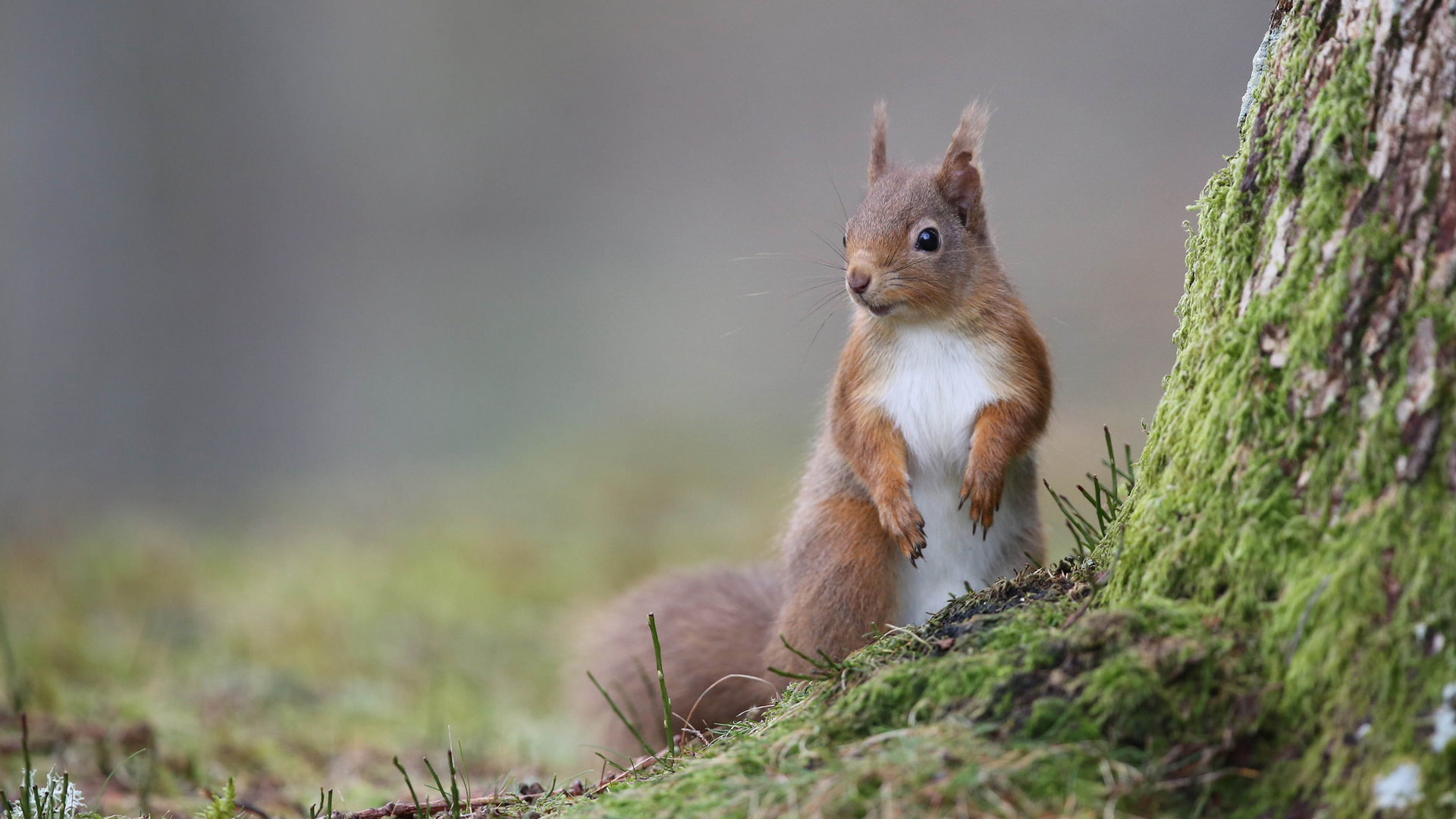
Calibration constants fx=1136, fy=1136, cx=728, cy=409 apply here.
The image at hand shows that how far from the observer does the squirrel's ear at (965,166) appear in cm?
300

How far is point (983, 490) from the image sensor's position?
2.71m

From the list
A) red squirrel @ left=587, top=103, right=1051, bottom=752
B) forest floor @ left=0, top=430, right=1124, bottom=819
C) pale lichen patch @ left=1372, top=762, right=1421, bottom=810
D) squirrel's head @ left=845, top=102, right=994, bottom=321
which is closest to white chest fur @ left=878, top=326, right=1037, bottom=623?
red squirrel @ left=587, top=103, right=1051, bottom=752

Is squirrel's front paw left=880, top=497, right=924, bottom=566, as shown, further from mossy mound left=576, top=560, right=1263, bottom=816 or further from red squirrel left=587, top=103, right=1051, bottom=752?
mossy mound left=576, top=560, right=1263, bottom=816

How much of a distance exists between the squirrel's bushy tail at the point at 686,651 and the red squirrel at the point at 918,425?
323mm

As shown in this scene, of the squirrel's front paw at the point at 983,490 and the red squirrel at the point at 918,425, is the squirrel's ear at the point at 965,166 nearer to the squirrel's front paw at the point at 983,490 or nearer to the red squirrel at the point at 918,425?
the red squirrel at the point at 918,425

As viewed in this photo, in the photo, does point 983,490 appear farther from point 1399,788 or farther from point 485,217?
point 485,217

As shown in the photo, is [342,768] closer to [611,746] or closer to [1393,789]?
[611,746]

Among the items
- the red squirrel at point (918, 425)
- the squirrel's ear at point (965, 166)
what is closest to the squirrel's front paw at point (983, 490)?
the red squirrel at point (918, 425)

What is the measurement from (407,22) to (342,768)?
61.2ft

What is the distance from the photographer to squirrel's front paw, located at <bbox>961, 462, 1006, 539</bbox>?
8.90ft

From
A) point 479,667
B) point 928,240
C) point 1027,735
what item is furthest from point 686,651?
point 479,667

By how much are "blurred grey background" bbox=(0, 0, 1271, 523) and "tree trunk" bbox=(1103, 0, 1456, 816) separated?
4.83 feet

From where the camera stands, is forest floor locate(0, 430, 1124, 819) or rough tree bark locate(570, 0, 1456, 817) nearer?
rough tree bark locate(570, 0, 1456, 817)

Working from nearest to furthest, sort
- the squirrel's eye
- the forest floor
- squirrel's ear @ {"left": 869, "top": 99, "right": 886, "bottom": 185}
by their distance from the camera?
the forest floor → the squirrel's eye → squirrel's ear @ {"left": 869, "top": 99, "right": 886, "bottom": 185}
